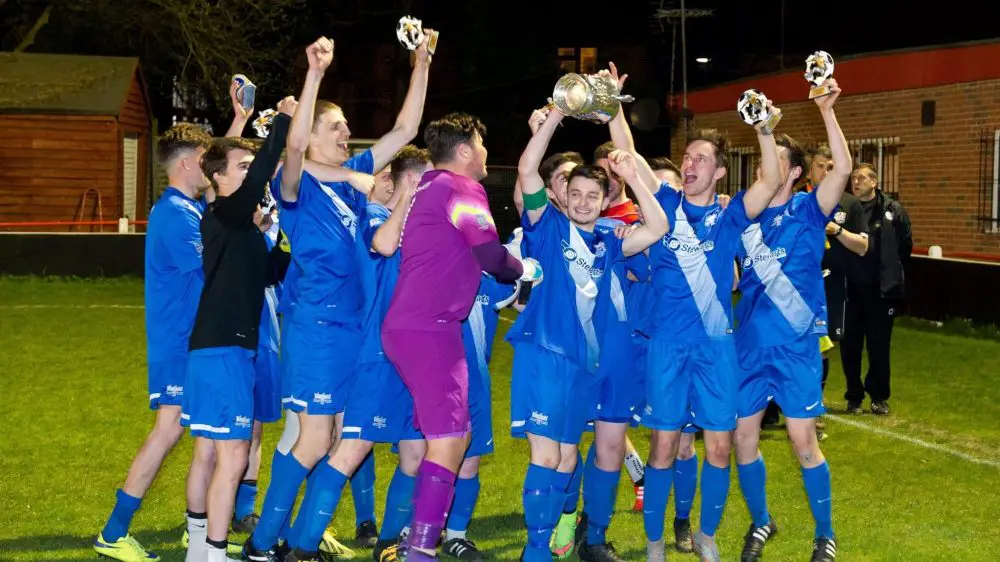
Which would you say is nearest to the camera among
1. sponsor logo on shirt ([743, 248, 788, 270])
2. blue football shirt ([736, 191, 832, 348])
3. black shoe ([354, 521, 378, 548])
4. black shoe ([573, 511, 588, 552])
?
blue football shirt ([736, 191, 832, 348])

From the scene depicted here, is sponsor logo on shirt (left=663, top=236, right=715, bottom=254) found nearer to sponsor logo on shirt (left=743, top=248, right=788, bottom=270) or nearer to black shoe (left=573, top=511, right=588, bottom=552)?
sponsor logo on shirt (left=743, top=248, right=788, bottom=270)

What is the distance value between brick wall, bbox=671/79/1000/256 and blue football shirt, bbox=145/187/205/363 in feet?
48.4

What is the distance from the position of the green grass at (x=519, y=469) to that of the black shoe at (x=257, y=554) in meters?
0.51

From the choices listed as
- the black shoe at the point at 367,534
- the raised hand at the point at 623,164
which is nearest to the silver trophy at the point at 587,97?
the raised hand at the point at 623,164

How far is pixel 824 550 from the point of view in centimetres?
609

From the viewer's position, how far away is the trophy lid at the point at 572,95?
550cm

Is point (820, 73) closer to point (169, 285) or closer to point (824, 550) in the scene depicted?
point (824, 550)

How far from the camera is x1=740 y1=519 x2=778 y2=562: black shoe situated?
20.4 ft

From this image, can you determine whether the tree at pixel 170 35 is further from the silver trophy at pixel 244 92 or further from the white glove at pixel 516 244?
the white glove at pixel 516 244

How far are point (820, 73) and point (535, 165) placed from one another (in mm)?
1445

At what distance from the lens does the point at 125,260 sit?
22438mm

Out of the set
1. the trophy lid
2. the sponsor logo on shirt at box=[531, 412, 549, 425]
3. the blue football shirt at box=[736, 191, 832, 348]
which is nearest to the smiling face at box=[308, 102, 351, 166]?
the trophy lid

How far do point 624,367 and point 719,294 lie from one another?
643 mm

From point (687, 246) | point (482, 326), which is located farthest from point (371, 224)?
point (687, 246)
